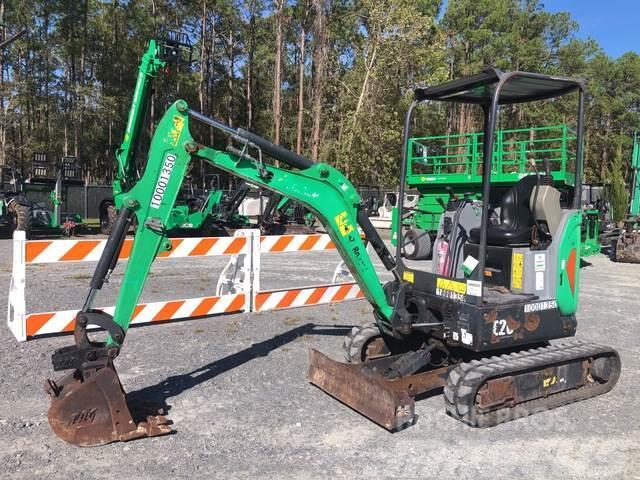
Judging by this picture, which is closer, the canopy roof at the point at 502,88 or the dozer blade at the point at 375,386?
the dozer blade at the point at 375,386

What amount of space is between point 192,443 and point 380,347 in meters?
2.18

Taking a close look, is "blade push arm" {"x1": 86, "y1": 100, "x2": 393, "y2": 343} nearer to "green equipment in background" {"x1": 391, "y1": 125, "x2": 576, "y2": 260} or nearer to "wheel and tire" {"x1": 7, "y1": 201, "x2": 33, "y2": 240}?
"green equipment in background" {"x1": 391, "y1": 125, "x2": 576, "y2": 260}

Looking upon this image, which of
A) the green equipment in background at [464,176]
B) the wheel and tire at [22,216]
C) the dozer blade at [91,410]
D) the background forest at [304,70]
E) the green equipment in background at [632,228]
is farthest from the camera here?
the background forest at [304,70]

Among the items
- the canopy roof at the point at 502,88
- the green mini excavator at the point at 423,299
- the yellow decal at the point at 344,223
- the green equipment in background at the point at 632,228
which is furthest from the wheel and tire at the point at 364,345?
the green equipment in background at the point at 632,228

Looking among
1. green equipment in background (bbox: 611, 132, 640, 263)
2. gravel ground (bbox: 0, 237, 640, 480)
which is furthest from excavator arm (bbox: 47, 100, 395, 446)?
green equipment in background (bbox: 611, 132, 640, 263)

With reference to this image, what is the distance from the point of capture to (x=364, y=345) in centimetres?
552

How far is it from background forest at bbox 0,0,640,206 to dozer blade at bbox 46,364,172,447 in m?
27.7

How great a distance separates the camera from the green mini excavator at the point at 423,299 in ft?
13.6

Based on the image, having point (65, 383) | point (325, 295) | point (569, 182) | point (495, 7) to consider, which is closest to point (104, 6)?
point (495, 7)

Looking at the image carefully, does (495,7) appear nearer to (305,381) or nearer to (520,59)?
(520,59)

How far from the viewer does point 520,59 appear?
46.3 meters

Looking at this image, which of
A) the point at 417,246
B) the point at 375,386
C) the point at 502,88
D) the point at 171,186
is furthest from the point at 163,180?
the point at 417,246

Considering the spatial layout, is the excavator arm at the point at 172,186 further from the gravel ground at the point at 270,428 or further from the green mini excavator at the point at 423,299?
the gravel ground at the point at 270,428

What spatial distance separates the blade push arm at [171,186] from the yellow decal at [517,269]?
5.18 ft
